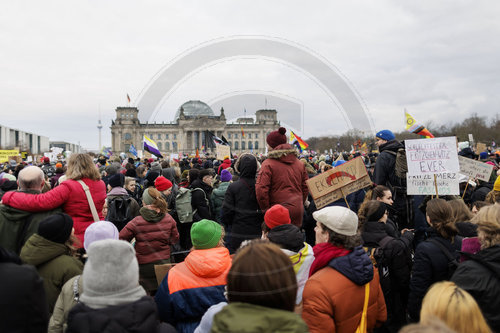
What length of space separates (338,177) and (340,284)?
2.84 m

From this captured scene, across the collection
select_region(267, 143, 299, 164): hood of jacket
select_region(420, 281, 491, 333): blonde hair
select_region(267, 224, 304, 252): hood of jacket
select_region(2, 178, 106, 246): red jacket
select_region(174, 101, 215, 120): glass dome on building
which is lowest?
select_region(420, 281, 491, 333): blonde hair

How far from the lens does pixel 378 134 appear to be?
245 inches

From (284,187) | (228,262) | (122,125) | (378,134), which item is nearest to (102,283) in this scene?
(228,262)

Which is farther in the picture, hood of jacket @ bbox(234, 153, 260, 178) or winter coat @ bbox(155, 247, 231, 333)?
hood of jacket @ bbox(234, 153, 260, 178)

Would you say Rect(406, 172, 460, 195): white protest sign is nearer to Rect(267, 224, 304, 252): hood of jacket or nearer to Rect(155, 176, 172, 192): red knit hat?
Rect(267, 224, 304, 252): hood of jacket

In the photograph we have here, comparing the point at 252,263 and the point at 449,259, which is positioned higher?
the point at 252,263

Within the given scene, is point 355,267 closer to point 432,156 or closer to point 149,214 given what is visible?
point 149,214

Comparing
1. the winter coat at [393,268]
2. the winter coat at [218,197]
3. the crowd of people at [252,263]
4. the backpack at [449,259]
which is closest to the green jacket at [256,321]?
the crowd of people at [252,263]

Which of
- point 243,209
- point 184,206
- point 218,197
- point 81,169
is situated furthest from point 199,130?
point 81,169

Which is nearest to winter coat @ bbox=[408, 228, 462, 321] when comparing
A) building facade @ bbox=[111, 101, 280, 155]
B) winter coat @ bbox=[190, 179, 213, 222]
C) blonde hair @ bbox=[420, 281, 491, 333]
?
blonde hair @ bbox=[420, 281, 491, 333]

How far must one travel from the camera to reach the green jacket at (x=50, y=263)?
10.4 ft

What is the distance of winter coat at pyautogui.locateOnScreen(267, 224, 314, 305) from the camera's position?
318 centimetres

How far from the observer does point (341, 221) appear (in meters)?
3.03

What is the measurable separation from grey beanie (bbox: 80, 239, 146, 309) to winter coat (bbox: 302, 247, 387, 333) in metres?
1.26
